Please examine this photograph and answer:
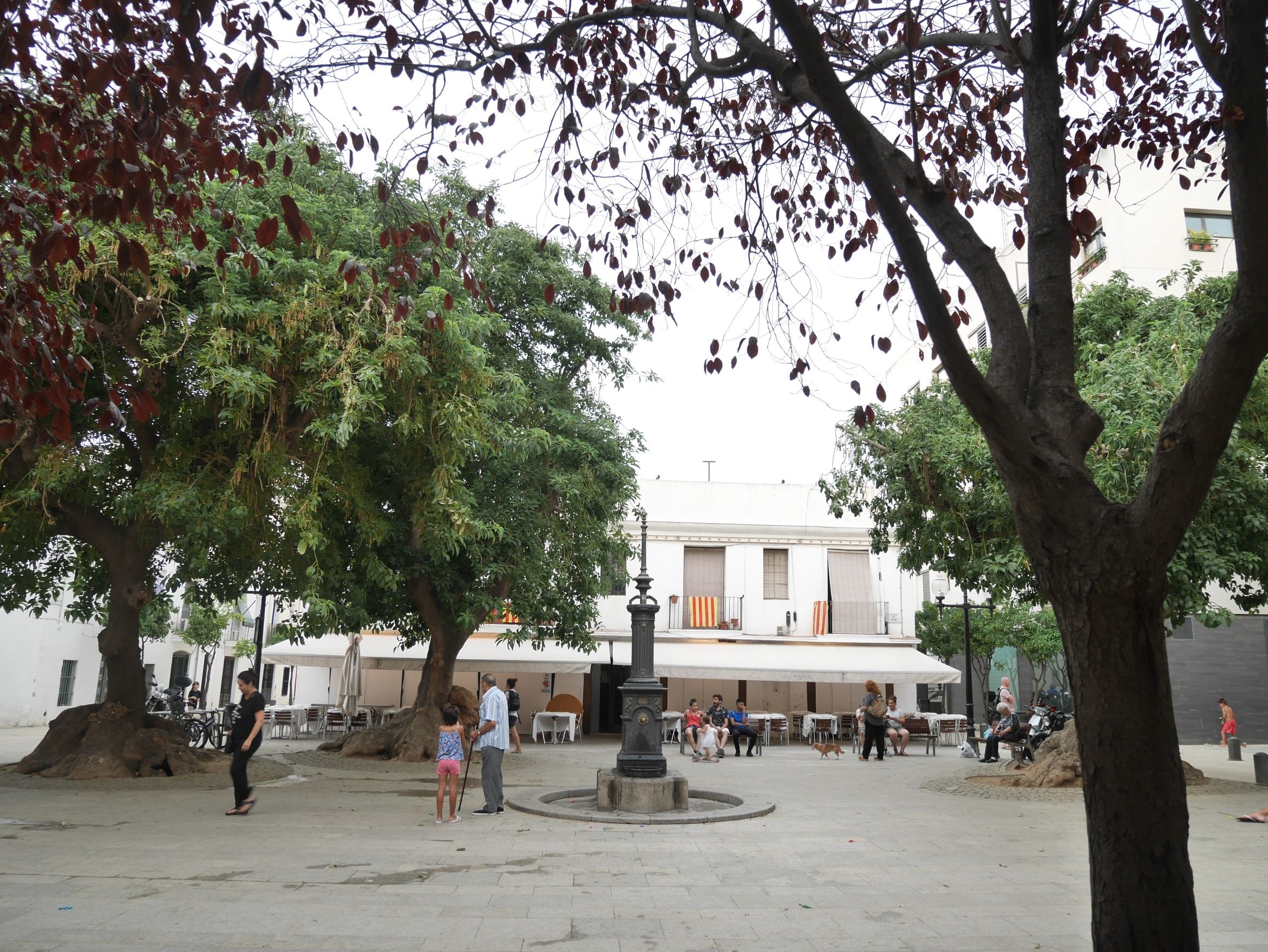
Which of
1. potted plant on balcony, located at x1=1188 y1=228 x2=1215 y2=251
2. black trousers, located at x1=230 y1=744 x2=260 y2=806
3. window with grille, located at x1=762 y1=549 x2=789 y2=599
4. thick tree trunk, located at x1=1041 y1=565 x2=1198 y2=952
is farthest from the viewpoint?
window with grille, located at x1=762 y1=549 x2=789 y2=599

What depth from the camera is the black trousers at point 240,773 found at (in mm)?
9875

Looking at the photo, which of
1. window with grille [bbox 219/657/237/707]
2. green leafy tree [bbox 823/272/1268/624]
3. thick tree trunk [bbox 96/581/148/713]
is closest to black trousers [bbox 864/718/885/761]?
green leafy tree [bbox 823/272/1268/624]

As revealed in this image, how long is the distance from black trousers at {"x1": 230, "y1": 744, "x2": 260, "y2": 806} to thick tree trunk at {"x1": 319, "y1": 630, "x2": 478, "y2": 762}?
23.2ft

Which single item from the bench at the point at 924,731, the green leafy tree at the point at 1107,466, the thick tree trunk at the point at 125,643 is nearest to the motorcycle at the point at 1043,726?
the green leafy tree at the point at 1107,466

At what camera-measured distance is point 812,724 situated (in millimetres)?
24281

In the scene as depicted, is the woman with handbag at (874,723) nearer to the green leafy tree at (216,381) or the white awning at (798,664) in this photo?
the white awning at (798,664)

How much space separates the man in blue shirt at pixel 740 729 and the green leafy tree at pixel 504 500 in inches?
156

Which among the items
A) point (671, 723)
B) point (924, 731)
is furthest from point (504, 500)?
point (924, 731)

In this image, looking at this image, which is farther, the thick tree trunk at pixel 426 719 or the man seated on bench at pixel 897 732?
the man seated on bench at pixel 897 732

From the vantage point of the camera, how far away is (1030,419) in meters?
3.73

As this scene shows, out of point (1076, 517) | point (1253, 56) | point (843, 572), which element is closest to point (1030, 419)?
point (1076, 517)

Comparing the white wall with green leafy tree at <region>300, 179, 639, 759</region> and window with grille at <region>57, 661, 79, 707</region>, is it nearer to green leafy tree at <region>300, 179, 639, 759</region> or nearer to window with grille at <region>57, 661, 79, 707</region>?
green leafy tree at <region>300, 179, 639, 759</region>

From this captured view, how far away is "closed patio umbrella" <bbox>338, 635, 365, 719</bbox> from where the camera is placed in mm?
21188

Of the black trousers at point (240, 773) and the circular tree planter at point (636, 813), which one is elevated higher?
the black trousers at point (240, 773)
